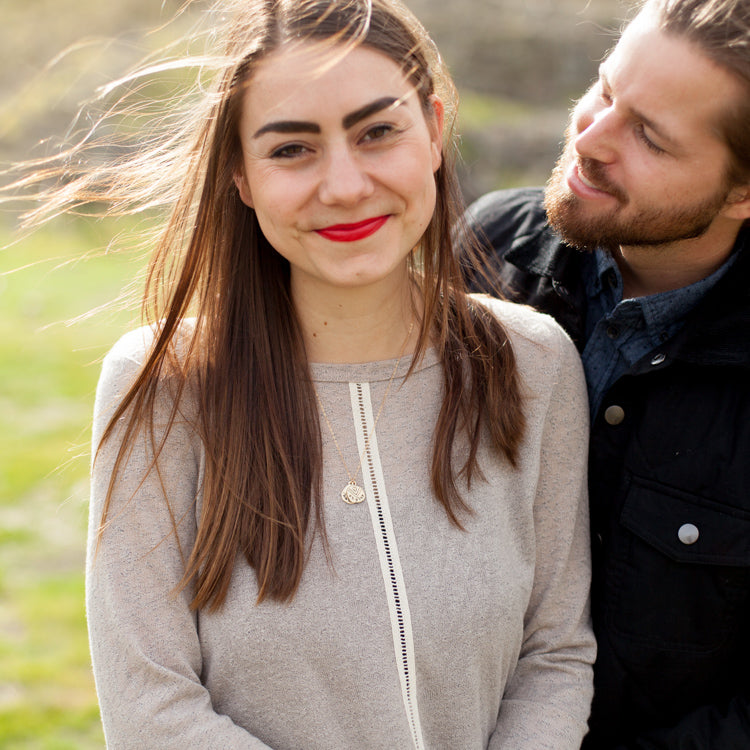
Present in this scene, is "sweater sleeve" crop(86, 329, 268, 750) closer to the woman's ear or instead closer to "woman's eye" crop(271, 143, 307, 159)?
"woman's eye" crop(271, 143, 307, 159)

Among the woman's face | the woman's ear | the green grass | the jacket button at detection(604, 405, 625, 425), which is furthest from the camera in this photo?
the green grass

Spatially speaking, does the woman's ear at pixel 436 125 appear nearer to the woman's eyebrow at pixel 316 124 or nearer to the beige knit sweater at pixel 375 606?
the woman's eyebrow at pixel 316 124

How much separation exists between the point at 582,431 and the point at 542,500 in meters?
0.18

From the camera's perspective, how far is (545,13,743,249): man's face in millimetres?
1952

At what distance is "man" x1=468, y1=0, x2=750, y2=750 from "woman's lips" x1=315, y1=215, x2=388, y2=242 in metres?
0.61

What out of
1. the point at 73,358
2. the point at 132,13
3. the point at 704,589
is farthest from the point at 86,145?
the point at 132,13

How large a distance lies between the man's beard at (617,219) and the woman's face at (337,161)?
46 centimetres

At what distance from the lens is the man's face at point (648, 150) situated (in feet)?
6.40

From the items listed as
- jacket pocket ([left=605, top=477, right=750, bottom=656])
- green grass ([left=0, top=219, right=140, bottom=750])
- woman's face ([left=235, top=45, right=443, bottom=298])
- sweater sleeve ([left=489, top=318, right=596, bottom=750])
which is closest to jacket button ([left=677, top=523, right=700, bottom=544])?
jacket pocket ([left=605, top=477, right=750, bottom=656])

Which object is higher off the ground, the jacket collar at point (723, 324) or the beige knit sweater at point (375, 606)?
the jacket collar at point (723, 324)

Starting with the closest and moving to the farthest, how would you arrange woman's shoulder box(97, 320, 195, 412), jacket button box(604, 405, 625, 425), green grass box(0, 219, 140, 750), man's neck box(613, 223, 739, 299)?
woman's shoulder box(97, 320, 195, 412), jacket button box(604, 405, 625, 425), man's neck box(613, 223, 739, 299), green grass box(0, 219, 140, 750)

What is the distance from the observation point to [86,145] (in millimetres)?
1951

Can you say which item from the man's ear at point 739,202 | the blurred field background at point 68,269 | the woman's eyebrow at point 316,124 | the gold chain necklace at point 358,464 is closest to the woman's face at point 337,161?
the woman's eyebrow at point 316,124

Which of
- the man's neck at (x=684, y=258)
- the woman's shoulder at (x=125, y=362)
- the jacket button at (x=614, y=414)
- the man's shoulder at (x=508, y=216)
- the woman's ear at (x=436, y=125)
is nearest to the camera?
the woman's shoulder at (x=125, y=362)
